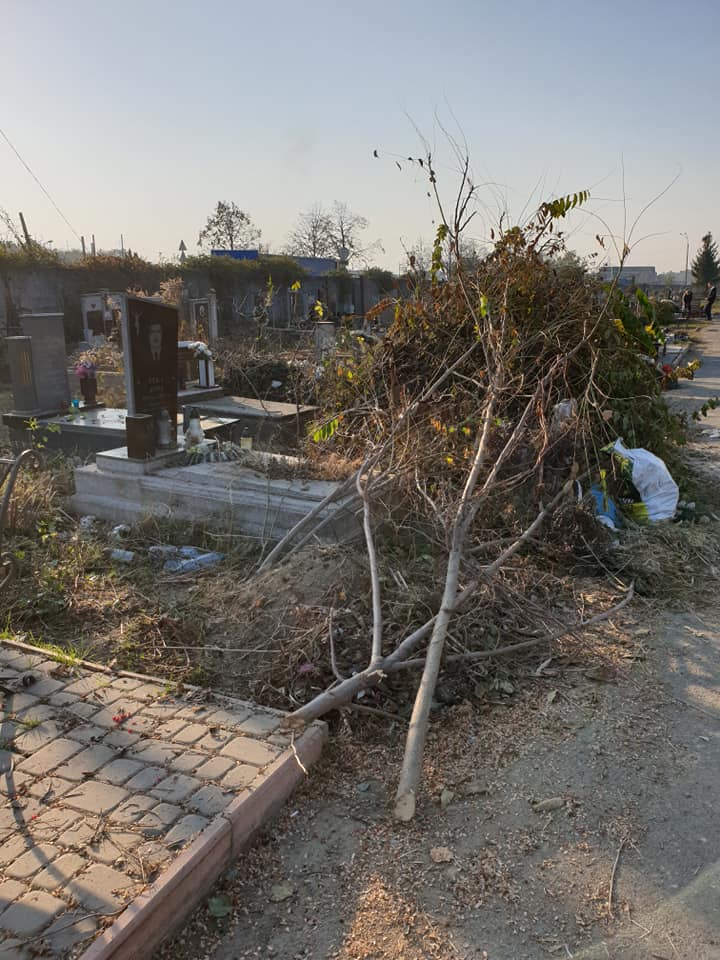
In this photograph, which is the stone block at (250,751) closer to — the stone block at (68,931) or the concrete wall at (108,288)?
the stone block at (68,931)

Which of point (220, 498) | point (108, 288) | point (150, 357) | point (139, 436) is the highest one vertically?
point (108, 288)

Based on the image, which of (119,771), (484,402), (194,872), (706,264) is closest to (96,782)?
(119,771)

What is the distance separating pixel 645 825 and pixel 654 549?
9.82 feet

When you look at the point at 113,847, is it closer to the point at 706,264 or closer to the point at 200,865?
the point at 200,865

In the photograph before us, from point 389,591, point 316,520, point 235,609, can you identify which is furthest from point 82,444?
point 389,591

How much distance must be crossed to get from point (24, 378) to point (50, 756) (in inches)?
291

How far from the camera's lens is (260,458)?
687cm

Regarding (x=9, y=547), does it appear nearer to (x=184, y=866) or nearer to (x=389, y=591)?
(x=389, y=591)

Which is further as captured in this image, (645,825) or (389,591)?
(389,591)

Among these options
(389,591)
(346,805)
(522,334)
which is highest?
(522,334)

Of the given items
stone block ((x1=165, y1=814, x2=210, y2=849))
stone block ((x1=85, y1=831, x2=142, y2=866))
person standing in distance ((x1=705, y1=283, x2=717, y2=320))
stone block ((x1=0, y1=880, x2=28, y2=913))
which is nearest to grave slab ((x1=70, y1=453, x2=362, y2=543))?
stone block ((x1=165, y1=814, x2=210, y2=849))

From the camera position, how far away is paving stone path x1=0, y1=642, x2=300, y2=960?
2.37 metres

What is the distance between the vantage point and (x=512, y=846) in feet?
9.05

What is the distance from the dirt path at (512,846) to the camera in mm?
2387
